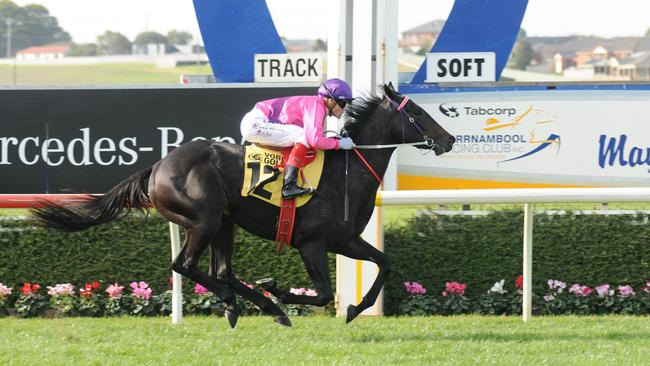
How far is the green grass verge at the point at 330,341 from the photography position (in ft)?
14.4

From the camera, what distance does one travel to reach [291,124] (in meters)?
5.13

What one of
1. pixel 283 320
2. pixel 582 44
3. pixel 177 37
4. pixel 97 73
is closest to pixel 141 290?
pixel 283 320

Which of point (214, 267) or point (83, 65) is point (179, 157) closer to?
point (214, 267)

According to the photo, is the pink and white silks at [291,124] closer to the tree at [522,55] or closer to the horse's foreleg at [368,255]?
the horse's foreleg at [368,255]

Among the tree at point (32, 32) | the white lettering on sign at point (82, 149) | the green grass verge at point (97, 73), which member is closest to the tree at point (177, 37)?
the tree at point (32, 32)

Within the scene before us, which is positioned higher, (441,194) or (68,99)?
(68,99)

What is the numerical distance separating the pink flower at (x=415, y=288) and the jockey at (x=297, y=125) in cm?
126

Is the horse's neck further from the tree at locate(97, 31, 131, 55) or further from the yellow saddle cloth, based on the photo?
the tree at locate(97, 31, 131, 55)

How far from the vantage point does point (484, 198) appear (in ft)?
17.9

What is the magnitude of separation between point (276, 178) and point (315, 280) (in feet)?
1.76

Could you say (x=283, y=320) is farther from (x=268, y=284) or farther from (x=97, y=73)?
(x=97, y=73)

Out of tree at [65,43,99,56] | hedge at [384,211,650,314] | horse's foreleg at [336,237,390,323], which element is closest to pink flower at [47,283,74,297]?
horse's foreleg at [336,237,390,323]

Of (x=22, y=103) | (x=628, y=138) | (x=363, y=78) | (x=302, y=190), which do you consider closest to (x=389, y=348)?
(x=302, y=190)

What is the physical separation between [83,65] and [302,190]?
4159cm
